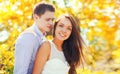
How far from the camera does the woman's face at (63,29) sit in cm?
338

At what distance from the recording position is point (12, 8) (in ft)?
20.4

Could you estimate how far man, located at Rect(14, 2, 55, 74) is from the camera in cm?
311

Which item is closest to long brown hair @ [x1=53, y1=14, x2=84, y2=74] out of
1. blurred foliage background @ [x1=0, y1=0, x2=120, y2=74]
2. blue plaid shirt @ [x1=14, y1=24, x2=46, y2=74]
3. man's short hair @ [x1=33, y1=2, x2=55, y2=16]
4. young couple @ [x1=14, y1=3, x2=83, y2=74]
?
young couple @ [x1=14, y1=3, x2=83, y2=74]

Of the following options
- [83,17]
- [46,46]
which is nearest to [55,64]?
[46,46]

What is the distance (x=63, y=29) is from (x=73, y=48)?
346 mm

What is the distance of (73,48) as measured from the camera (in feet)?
12.0

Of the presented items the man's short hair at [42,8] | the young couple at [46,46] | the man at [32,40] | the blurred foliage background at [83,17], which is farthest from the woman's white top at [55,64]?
the blurred foliage background at [83,17]

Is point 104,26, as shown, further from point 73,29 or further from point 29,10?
point 73,29

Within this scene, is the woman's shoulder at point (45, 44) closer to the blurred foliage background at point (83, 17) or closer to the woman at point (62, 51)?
the woman at point (62, 51)

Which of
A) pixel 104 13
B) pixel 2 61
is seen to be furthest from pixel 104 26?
pixel 2 61

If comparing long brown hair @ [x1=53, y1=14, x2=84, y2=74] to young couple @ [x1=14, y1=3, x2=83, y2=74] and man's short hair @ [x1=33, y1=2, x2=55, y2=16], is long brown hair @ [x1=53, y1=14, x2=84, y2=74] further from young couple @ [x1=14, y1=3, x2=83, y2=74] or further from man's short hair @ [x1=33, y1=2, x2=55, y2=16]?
man's short hair @ [x1=33, y1=2, x2=55, y2=16]

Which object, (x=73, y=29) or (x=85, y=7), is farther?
(x=85, y=7)

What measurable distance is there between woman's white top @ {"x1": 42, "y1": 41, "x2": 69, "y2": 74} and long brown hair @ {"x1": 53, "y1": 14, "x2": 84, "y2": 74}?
0.10m

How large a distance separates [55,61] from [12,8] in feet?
9.73
